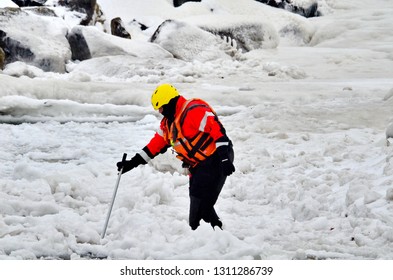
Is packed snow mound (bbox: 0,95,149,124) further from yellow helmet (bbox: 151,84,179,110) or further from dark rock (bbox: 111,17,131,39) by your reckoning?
dark rock (bbox: 111,17,131,39)

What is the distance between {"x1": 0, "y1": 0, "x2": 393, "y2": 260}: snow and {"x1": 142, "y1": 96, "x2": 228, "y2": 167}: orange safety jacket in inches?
23.4

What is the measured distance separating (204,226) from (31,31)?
42.8ft

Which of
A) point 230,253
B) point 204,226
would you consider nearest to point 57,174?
point 204,226

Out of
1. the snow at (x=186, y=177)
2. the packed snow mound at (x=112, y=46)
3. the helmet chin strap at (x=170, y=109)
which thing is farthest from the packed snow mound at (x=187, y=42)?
the helmet chin strap at (x=170, y=109)

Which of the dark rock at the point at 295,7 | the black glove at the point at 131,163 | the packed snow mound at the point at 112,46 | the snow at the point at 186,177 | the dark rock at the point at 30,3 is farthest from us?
the dark rock at the point at 295,7

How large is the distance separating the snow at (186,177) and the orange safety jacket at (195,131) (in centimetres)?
59

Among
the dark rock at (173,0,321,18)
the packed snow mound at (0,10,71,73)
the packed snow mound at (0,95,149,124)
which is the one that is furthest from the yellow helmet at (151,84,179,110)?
the dark rock at (173,0,321,18)

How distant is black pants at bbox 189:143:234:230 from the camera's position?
428 centimetres

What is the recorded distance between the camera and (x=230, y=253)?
3395mm

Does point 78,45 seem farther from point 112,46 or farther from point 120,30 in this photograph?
point 120,30

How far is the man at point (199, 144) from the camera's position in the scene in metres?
4.14

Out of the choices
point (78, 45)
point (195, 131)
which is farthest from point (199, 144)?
point (78, 45)

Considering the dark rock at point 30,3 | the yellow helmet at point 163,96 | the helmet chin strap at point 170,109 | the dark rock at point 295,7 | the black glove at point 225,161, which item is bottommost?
the dark rock at point 295,7

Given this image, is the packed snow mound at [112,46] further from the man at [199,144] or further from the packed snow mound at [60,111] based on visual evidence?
the man at [199,144]
